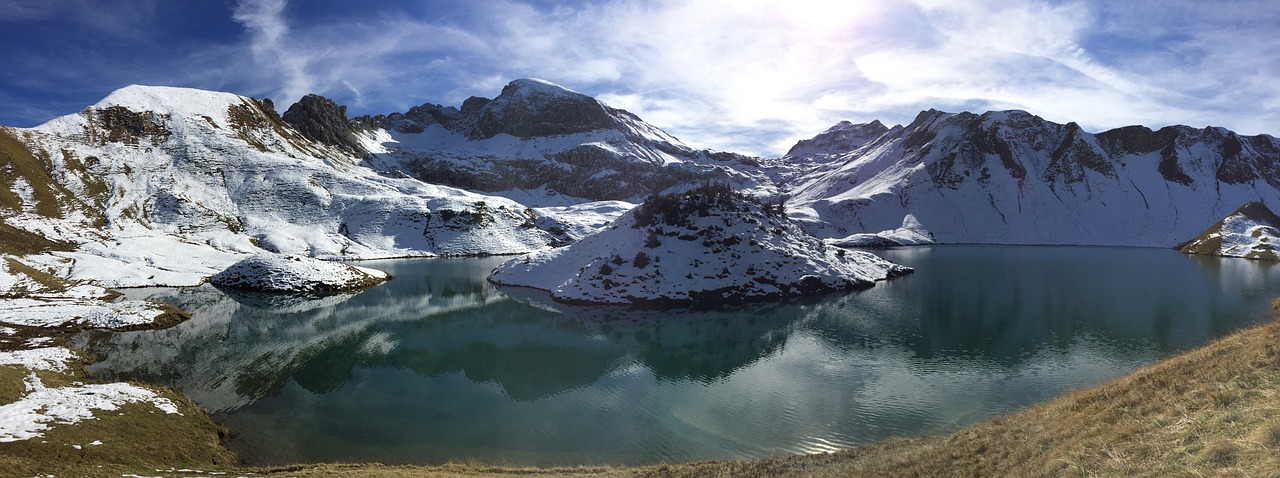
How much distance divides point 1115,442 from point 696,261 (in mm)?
47654

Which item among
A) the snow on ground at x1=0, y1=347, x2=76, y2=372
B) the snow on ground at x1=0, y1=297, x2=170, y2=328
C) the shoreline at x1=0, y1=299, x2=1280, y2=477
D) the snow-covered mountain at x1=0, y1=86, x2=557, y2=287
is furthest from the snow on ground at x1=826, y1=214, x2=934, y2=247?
the snow on ground at x1=0, y1=347, x2=76, y2=372

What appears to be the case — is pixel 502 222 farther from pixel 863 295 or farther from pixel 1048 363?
pixel 1048 363

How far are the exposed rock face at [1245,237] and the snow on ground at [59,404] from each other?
14872cm

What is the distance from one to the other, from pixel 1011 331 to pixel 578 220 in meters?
131

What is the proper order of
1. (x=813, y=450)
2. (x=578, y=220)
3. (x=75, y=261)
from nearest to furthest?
(x=813, y=450)
(x=75, y=261)
(x=578, y=220)

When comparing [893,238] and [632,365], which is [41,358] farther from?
[893,238]

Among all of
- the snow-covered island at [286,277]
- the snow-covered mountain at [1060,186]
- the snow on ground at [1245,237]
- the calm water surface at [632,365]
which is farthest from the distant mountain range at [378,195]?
the calm water surface at [632,365]

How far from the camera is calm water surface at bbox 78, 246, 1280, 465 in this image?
21375 millimetres

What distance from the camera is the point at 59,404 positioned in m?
19.6

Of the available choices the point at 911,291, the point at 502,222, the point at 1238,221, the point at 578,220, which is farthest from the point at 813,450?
the point at 1238,221

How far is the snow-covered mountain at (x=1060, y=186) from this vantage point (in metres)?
153

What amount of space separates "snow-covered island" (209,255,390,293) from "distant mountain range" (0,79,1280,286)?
24.6 ft

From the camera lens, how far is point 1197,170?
165m

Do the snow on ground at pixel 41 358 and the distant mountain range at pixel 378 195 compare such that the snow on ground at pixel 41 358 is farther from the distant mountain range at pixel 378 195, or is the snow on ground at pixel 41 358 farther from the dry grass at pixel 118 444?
the distant mountain range at pixel 378 195
